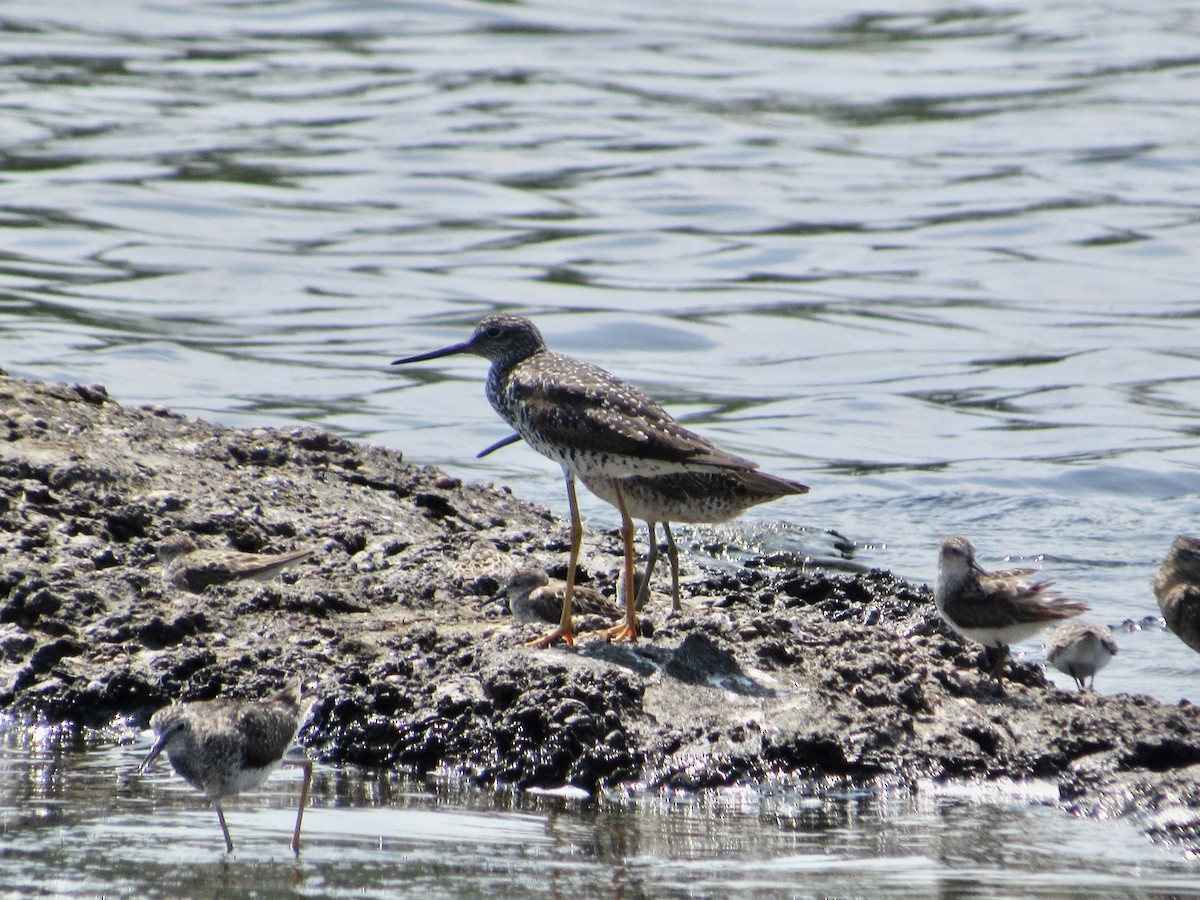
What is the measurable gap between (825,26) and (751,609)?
85.7 ft

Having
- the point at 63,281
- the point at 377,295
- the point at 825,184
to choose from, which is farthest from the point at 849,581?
the point at 825,184

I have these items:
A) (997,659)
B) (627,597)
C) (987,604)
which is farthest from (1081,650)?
(627,597)

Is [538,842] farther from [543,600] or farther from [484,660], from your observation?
[543,600]

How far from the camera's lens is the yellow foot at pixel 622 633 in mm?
7680

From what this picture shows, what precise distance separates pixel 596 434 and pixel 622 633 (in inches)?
34.4

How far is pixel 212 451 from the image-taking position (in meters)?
10.4

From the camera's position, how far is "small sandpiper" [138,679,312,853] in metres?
6.10

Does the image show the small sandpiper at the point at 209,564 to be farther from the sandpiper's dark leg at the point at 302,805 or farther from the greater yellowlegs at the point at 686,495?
the sandpiper's dark leg at the point at 302,805

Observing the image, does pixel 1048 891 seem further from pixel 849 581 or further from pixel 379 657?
pixel 849 581

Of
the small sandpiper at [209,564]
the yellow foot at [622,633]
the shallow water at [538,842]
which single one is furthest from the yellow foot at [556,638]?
the small sandpiper at [209,564]

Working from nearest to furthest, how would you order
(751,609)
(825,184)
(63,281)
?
1. (751,609)
2. (63,281)
3. (825,184)

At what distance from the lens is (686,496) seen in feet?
28.9

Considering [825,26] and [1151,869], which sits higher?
[825,26]

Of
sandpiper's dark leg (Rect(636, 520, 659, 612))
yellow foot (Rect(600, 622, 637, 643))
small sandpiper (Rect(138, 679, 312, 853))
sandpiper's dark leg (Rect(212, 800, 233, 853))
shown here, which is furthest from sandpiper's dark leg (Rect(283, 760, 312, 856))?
sandpiper's dark leg (Rect(636, 520, 659, 612))
